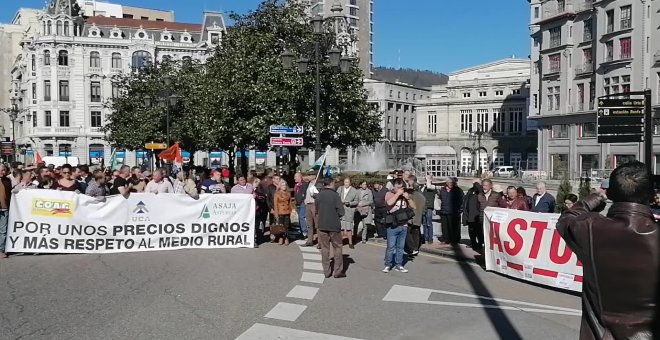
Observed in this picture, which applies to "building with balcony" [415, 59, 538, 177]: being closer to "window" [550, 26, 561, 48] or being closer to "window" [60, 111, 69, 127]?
"window" [550, 26, 561, 48]

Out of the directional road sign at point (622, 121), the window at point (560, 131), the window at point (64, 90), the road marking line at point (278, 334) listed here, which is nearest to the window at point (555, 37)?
the window at point (560, 131)

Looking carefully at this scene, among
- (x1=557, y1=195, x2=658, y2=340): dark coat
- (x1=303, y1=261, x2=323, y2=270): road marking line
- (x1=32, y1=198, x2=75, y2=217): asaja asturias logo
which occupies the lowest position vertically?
(x1=303, y1=261, x2=323, y2=270): road marking line

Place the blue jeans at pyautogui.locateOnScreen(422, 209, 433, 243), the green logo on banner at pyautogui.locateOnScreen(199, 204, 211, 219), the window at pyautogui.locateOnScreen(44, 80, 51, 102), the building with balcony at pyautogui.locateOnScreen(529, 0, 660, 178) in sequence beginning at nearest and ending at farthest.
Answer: the green logo on banner at pyautogui.locateOnScreen(199, 204, 211, 219) < the blue jeans at pyautogui.locateOnScreen(422, 209, 433, 243) < the building with balcony at pyautogui.locateOnScreen(529, 0, 660, 178) < the window at pyautogui.locateOnScreen(44, 80, 51, 102)

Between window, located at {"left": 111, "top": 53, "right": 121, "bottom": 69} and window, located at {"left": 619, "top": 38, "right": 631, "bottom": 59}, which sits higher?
window, located at {"left": 111, "top": 53, "right": 121, "bottom": 69}

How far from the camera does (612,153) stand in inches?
2094

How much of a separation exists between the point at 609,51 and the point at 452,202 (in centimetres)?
4309

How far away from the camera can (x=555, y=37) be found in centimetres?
5991

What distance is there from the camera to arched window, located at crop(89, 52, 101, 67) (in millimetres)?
83875

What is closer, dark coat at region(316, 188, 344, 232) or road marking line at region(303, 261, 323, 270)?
dark coat at region(316, 188, 344, 232)

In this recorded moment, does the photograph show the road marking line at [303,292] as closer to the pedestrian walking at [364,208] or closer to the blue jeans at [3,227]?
the pedestrian walking at [364,208]

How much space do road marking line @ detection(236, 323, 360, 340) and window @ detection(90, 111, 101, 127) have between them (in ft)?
270

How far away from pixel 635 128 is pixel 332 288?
27.6 feet

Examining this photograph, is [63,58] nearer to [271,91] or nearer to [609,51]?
[271,91]

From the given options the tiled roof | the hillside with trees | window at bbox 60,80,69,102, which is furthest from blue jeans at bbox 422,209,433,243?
the hillside with trees
